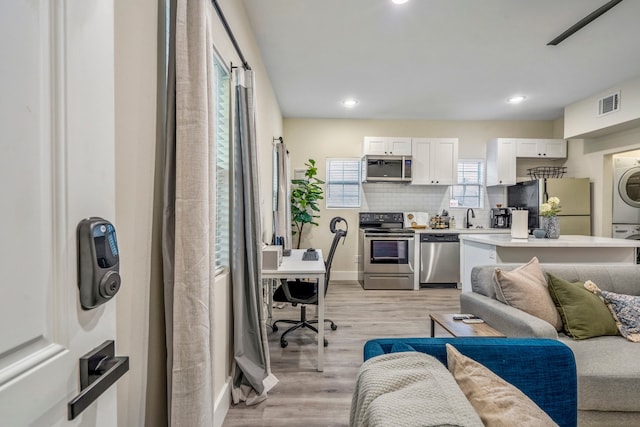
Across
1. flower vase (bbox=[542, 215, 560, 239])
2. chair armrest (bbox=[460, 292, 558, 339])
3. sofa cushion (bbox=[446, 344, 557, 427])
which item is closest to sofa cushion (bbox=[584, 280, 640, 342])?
chair armrest (bbox=[460, 292, 558, 339])

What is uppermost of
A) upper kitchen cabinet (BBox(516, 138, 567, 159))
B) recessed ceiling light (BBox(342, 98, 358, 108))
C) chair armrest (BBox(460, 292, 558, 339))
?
recessed ceiling light (BBox(342, 98, 358, 108))

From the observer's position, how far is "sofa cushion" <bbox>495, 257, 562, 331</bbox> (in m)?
1.92

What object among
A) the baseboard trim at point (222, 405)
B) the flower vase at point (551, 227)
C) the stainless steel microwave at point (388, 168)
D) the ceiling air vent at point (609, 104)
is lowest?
the baseboard trim at point (222, 405)

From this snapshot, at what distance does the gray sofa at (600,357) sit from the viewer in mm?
1550

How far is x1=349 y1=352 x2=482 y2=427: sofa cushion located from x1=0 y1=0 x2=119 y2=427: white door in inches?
23.0

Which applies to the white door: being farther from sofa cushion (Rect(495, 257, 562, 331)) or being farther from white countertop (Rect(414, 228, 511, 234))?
white countertop (Rect(414, 228, 511, 234))

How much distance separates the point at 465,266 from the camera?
3766 millimetres

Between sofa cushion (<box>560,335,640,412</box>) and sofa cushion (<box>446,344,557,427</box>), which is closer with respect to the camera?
sofa cushion (<box>446,344,557,427</box>)

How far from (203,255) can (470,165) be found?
558 cm

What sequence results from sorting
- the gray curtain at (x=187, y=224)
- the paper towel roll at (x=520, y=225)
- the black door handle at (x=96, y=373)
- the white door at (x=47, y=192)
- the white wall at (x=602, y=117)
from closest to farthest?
the white door at (x=47, y=192) → the black door handle at (x=96, y=373) → the gray curtain at (x=187, y=224) → the paper towel roll at (x=520, y=225) → the white wall at (x=602, y=117)

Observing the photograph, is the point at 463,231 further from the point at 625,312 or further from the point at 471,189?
the point at 625,312

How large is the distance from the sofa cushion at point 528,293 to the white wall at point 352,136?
11.7 feet

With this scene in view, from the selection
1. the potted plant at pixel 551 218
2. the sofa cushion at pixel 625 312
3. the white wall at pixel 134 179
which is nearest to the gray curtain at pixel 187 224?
the white wall at pixel 134 179

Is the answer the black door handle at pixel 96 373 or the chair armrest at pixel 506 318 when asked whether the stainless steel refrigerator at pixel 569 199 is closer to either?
the chair armrest at pixel 506 318
